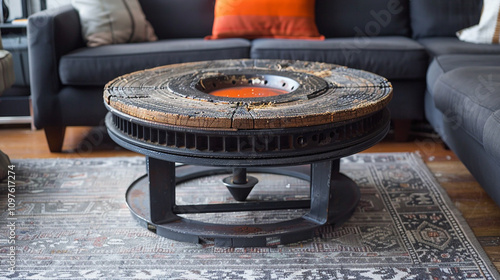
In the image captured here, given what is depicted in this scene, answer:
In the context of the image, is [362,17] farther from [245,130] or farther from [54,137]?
[245,130]

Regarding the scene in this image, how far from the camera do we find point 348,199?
195 centimetres

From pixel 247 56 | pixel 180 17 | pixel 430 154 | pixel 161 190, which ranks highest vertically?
pixel 180 17

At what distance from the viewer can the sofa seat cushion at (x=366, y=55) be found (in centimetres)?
265

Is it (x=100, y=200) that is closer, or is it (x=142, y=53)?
(x=100, y=200)

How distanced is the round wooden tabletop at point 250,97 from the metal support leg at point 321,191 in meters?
0.21

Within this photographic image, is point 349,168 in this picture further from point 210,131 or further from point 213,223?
point 210,131

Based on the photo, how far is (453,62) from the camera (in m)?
2.44

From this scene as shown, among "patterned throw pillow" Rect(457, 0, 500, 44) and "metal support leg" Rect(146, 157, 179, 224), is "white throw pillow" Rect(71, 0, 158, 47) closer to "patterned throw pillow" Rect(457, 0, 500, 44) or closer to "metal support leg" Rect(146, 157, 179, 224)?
"metal support leg" Rect(146, 157, 179, 224)

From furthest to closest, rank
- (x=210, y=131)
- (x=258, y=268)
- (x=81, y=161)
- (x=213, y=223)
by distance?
(x=81, y=161), (x=213, y=223), (x=258, y=268), (x=210, y=131)

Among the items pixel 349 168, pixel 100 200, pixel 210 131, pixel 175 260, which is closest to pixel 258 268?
pixel 175 260

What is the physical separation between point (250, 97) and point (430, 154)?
130 cm

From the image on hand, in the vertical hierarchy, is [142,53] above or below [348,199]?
above

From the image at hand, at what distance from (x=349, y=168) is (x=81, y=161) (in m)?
1.21

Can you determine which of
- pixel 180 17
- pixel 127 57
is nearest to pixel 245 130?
pixel 127 57
